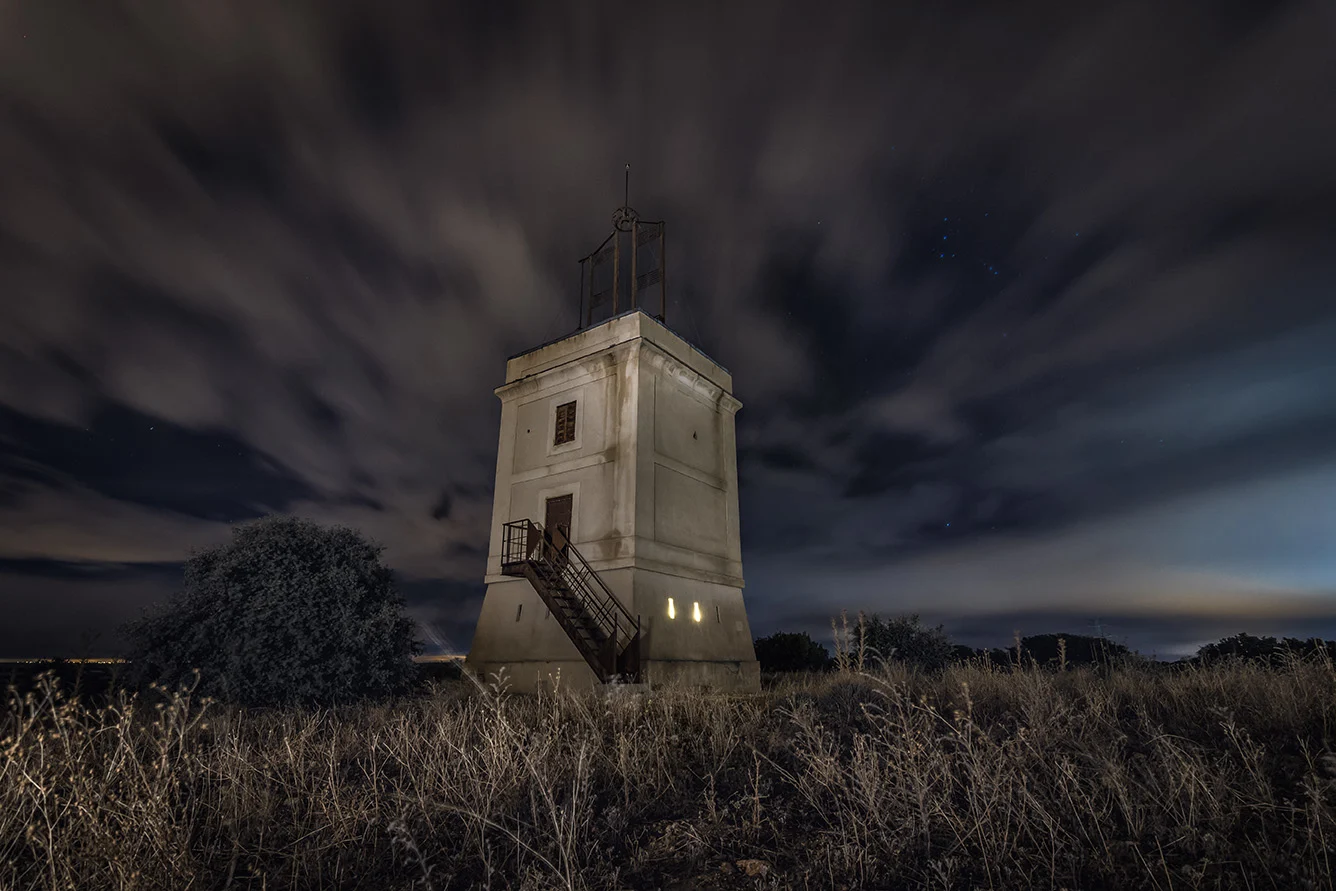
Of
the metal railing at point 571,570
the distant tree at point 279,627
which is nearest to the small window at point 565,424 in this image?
the metal railing at point 571,570

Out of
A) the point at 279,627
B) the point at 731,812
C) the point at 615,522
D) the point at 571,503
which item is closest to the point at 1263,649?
the point at 731,812

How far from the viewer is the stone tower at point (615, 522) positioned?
17.3m

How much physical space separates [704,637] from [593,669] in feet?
15.3

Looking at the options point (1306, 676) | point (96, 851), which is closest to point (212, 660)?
point (96, 851)

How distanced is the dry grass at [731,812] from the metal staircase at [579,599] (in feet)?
29.2

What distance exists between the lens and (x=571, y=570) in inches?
716

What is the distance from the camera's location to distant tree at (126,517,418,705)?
12938mm

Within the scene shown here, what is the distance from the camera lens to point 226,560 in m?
14.1

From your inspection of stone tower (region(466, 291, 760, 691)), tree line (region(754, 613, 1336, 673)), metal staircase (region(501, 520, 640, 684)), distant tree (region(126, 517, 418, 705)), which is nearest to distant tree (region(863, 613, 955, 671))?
tree line (region(754, 613, 1336, 673))

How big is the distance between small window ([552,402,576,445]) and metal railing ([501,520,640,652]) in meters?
2.81

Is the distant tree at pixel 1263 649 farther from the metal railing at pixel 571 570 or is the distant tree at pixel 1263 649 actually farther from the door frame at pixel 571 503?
the door frame at pixel 571 503

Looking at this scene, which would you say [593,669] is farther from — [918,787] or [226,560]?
[918,787]

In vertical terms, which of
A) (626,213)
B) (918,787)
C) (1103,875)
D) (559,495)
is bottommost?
(1103,875)

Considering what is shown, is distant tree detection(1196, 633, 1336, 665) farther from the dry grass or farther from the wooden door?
the wooden door
